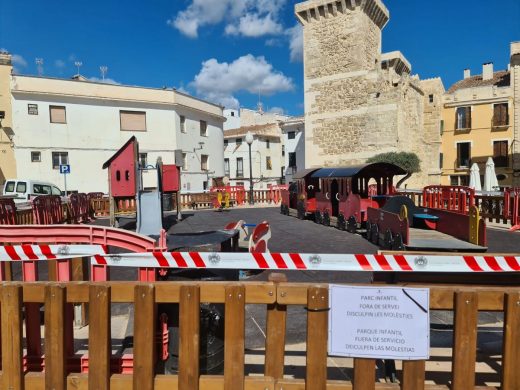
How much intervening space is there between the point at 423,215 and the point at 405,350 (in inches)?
282

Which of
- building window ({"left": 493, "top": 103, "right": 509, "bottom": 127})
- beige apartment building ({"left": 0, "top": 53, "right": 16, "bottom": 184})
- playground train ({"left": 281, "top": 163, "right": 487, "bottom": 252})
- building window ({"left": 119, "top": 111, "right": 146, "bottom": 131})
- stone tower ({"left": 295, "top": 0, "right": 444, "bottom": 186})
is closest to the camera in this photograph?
playground train ({"left": 281, "top": 163, "right": 487, "bottom": 252})

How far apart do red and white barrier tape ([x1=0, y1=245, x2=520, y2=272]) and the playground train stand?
3580 millimetres

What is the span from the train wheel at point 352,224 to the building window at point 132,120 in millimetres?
21878

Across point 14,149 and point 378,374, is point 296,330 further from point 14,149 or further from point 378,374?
point 14,149

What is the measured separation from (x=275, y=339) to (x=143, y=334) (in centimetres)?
85

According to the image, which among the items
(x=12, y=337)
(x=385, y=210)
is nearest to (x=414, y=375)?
(x=12, y=337)

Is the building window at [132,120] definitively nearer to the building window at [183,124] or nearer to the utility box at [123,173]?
the building window at [183,124]

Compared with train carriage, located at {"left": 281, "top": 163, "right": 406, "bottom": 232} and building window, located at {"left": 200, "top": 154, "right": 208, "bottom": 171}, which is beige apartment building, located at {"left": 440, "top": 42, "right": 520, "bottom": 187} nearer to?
building window, located at {"left": 200, "top": 154, "right": 208, "bottom": 171}

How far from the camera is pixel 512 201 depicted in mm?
12484

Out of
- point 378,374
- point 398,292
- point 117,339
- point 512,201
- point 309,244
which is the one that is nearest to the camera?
point 398,292

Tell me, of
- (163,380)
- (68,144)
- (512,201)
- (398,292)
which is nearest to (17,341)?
(163,380)

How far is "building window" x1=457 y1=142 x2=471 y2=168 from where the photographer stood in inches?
1486

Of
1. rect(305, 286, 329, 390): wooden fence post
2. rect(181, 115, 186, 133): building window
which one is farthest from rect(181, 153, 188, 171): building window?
rect(305, 286, 329, 390): wooden fence post

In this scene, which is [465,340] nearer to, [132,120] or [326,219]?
[326,219]
